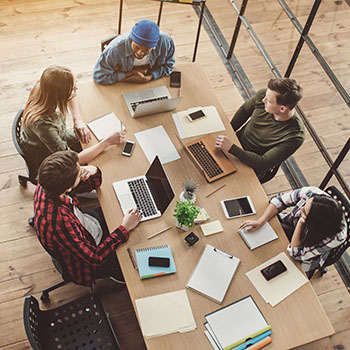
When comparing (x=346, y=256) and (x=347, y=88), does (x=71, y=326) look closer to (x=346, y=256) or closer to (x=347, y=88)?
(x=346, y=256)

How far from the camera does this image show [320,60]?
3381mm

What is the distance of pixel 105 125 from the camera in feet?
9.50

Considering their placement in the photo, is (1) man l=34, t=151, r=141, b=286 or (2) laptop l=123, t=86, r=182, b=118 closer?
(1) man l=34, t=151, r=141, b=286

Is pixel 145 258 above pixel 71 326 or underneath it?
above

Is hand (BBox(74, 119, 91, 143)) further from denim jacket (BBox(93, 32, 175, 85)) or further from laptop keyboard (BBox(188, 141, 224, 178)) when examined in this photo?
laptop keyboard (BBox(188, 141, 224, 178))

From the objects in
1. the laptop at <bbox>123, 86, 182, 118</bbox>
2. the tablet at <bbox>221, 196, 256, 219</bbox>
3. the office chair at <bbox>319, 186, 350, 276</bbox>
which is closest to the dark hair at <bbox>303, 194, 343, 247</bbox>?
the office chair at <bbox>319, 186, 350, 276</bbox>

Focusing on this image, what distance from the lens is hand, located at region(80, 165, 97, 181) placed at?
2.46 m

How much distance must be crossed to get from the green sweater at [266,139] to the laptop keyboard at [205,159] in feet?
0.46

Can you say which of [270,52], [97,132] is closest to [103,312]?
[97,132]

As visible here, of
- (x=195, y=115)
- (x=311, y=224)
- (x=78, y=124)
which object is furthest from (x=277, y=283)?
(x=78, y=124)

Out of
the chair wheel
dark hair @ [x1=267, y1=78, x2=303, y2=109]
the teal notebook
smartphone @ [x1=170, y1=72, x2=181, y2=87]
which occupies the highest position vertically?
dark hair @ [x1=267, y1=78, x2=303, y2=109]

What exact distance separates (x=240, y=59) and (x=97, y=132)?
84.5 inches

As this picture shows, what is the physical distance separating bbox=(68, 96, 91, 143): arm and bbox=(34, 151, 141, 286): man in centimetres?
32

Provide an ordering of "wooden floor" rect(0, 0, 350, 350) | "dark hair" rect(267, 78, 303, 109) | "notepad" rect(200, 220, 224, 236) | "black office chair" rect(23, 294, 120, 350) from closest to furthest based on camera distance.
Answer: "black office chair" rect(23, 294, 120, 350) → "notepad" rect(200, 220, 224, 236) → "dark hair" rect(267, 78, 303, 109) → "wooden floor" rect(0, 0, 350, 350)
